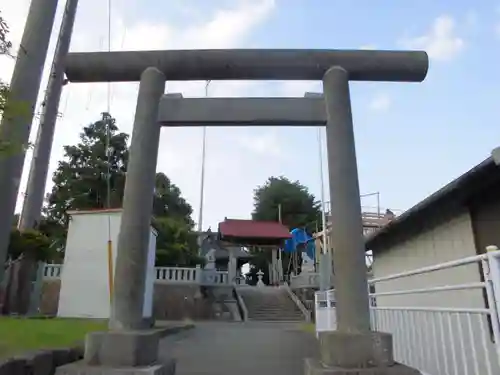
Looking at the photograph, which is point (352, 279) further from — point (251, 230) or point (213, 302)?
point (251, 230)

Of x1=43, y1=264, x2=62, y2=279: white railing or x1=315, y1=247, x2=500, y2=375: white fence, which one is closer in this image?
x1=315, y1=247, x2=500, y2=375: white fence

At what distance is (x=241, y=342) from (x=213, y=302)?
11778mm

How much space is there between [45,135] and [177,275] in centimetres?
1017

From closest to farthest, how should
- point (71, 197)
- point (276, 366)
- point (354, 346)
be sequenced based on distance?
point (354, 346), point (276, 366), point (71, 197)

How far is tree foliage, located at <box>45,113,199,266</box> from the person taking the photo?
73.0 ft

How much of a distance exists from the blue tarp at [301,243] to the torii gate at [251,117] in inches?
965

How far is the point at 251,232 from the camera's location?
25.1 m

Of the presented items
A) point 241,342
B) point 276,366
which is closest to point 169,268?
point 241,342

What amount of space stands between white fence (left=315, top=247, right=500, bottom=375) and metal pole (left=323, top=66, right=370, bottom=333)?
0.52 m

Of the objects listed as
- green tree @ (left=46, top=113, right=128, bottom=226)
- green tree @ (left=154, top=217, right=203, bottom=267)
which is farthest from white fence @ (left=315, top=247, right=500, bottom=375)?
green tree @ (left=46, top=113, right=128, bottom=226)

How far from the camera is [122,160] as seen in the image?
25.5m

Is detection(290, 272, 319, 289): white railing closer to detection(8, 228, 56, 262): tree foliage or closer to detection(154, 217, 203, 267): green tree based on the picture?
detection(154, 217, 203, 267): green tree

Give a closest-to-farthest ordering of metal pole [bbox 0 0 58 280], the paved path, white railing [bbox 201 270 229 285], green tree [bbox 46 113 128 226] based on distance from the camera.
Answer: the paved path < metal pole [bbox 0 0 58 280] < white railing [bbox 201 270 229 285] < green tree [bbox 46 113 128 226]

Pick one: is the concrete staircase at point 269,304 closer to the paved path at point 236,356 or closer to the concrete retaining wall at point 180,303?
the concrete retaining wall at point 180,303
